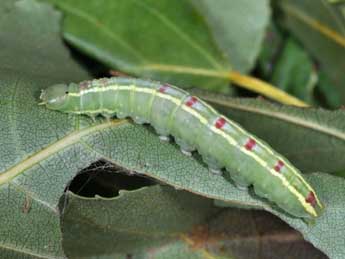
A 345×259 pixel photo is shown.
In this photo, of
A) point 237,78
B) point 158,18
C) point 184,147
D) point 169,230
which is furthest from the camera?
point 237,78

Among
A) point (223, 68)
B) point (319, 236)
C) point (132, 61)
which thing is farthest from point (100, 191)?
point (223, 68)

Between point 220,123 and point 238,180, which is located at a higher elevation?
point 220,123

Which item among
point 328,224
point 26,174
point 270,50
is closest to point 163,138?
Answer: point 26,174

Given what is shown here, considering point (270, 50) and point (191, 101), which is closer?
point (191, 101)

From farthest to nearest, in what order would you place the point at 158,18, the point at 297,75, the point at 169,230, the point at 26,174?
the point at 297,75, the point at 158,18, the point at 169,230, the point at 26,174

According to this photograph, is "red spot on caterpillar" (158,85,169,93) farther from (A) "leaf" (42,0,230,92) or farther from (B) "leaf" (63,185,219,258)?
(A) "leaf" (42,0,230,92)

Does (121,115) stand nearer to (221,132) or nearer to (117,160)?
(117,160)

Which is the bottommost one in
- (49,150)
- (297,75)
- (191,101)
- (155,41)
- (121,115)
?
(297,75)

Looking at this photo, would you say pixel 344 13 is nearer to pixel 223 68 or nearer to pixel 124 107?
pixel 223 68
